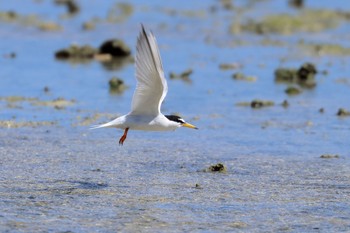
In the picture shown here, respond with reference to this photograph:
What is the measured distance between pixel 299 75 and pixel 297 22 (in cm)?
701

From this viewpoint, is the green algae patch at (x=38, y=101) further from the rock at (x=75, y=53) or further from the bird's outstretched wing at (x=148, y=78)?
the rock at (x=75, y=53)

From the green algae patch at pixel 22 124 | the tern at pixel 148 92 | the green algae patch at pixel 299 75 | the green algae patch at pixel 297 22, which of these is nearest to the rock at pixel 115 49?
the green algae patch at pixel 299 75

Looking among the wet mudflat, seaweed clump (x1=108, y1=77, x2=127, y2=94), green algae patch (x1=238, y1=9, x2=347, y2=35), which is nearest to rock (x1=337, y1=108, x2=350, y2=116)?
the wet mudflat

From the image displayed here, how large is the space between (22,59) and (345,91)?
680cm

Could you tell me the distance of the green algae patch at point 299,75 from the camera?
17797 millimetres

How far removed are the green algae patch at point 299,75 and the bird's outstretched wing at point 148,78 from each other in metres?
7.23

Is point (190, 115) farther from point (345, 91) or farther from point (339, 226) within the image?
point (339, 226)

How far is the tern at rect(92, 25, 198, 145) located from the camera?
10.2m

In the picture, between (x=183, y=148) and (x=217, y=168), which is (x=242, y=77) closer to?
(x=183, y=148)

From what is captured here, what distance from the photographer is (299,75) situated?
1802 cm

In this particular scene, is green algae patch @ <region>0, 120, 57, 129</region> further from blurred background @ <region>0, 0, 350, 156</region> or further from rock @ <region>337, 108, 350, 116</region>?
rock @ <region>337, 108, 350, 116</region>

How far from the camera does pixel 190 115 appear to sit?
14.8m

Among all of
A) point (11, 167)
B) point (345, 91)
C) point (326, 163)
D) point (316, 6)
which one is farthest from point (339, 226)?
point (316, 6)

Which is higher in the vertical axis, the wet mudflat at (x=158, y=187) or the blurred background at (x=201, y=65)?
the blurred background at (x=201, y=65)
